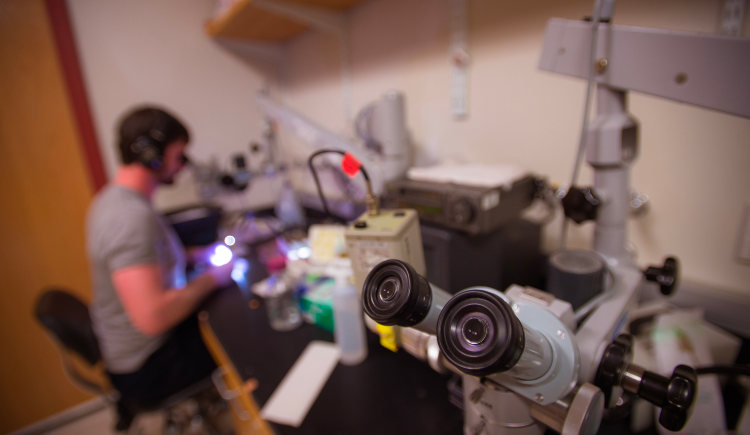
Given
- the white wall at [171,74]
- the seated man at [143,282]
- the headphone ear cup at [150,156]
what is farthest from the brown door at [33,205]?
the headphone ear cup at [150,156]

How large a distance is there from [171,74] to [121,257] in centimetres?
138

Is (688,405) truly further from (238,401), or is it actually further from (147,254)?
(147,254)

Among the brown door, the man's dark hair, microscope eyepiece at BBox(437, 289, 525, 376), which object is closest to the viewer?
microscope eyepiece at BBox(437, 289, 525, 376)

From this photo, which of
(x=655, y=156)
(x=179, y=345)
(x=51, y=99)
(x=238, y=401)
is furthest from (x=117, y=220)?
(x=655, y=156)

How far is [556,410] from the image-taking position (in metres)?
0.40

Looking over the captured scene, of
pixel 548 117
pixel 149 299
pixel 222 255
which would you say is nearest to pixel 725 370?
pixel 548 117

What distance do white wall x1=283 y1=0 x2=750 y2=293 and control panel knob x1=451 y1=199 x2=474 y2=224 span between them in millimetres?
457

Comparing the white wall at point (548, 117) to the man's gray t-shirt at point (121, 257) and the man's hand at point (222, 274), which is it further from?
the man's gray t-shirt at point (121, 257)

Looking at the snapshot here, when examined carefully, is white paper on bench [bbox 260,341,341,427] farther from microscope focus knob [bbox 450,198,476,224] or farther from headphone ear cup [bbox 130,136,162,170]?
headphone ear cup [bbox 130,136,162,170]

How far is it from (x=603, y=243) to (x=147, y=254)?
4.07 ft

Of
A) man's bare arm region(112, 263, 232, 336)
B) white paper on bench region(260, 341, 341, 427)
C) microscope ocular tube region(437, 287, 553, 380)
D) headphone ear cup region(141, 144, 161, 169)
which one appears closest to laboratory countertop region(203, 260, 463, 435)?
white paper on bench region(260, 341, 341, 427)

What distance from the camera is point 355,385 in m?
0.77

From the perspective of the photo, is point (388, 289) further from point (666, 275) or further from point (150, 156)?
point (150, 156)

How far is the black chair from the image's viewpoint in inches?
42.3
